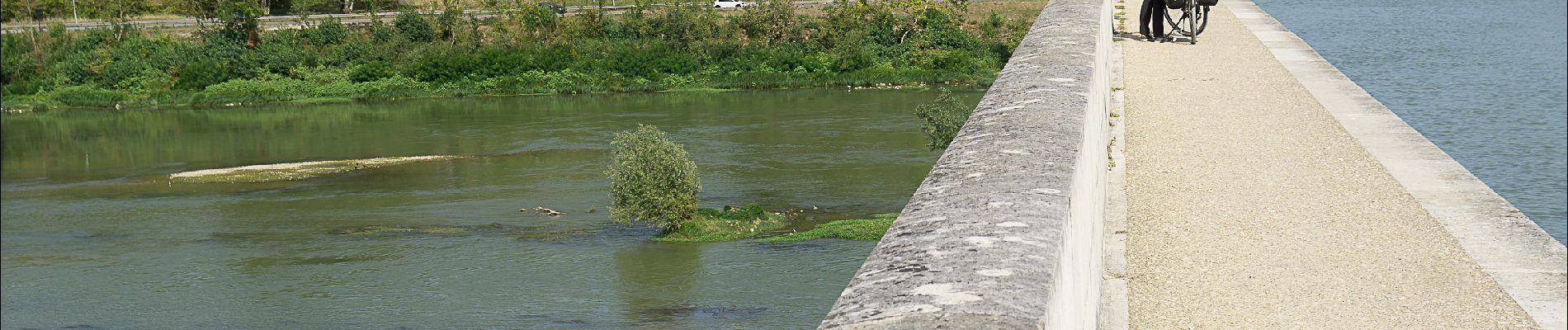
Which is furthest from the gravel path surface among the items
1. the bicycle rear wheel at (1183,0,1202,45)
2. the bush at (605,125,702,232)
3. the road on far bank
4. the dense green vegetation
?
the road on far bank

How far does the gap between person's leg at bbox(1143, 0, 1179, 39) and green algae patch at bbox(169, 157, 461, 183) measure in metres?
13.8

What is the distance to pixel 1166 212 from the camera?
23.5ft

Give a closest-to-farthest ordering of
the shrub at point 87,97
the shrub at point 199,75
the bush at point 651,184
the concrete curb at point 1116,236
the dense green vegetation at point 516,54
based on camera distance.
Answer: the concrete curb at point 1116,236, the bush at point 651,184, the shrub at point 87,97, the dense green vegetation at point 516,54, the shrub at point 199,75

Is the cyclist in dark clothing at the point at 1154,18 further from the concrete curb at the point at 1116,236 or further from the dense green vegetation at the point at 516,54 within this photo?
the dense green vegetation at the point at 516,54

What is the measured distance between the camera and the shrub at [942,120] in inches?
846

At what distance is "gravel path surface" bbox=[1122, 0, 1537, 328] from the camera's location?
5.46 meters

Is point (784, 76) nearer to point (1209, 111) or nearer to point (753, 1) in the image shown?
point (753, 1)

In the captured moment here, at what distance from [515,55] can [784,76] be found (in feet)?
23.1

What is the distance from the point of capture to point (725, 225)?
62.3 ft

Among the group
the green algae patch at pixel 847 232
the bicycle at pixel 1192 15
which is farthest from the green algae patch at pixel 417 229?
the bicycle at pixel 1192 15

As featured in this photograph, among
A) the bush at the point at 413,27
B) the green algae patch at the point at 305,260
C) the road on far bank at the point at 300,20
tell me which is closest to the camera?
the green algae patch at the point at 305,260

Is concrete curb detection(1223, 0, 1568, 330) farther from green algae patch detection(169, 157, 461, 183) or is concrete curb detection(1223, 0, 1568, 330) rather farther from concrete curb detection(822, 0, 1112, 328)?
green algae patch detection(169, 157, 461, 183)

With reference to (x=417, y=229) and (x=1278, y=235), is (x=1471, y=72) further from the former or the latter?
(x=417, y=229)

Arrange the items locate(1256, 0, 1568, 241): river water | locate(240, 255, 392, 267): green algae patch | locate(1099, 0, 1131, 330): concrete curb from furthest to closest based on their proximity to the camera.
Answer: locate(240, 255, 392, 267): green algae patch, locate(1256, 0, 1568, 241): river water, locate(1099, 0, 1131, 330): concrete curb
